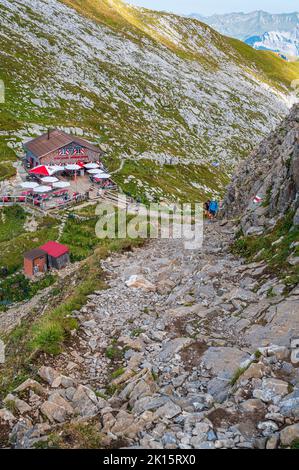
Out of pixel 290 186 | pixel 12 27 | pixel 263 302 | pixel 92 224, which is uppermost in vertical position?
pixel 12 27

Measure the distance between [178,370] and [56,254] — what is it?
26861 millimetres

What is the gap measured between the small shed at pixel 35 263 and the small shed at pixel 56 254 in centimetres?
47

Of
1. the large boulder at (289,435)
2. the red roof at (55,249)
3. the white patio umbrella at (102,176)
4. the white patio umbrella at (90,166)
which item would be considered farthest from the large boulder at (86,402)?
the white patio umbrella at (90,166)

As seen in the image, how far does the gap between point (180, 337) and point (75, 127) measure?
7845cm

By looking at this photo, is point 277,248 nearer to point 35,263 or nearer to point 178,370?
point 178,370

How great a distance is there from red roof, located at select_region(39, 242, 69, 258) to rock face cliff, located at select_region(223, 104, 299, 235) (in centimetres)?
1570

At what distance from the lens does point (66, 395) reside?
13492mm

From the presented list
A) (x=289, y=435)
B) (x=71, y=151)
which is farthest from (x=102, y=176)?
(x=289, y=435)

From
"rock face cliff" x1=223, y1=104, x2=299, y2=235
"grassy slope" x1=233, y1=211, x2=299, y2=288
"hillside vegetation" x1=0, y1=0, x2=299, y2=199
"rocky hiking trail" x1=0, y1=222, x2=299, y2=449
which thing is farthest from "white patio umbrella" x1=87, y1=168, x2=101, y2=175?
"rocky hiking trail" x1=0, y1=222, x2=299, y2=449

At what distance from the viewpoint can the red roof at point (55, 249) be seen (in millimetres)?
39234

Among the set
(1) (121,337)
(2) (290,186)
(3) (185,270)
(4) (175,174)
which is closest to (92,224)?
(3) (185,270)

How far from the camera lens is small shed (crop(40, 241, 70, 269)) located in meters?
39.2

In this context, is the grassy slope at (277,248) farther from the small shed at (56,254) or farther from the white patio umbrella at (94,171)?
the white patio umbrella at (94,171)
